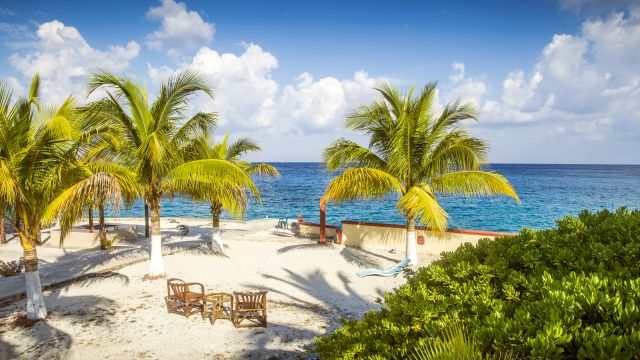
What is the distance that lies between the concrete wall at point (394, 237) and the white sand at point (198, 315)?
1.69 meters

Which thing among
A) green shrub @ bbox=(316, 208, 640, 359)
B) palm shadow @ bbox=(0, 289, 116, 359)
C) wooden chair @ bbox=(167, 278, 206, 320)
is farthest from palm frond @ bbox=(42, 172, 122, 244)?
green shrub @ bbox=(316, 208, 640, 359)

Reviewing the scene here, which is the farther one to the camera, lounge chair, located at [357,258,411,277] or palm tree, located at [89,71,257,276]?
lounge chair, located at [357,258,411,277]

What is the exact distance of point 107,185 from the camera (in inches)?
317

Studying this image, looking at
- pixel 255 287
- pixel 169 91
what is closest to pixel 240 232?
pixel 255 287

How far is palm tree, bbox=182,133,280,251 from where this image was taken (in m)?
12.1

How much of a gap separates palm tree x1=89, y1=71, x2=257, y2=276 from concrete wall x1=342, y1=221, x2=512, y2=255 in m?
8.94

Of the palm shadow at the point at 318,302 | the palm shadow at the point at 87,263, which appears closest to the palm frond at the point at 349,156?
the palm shadow at the point at 318,302

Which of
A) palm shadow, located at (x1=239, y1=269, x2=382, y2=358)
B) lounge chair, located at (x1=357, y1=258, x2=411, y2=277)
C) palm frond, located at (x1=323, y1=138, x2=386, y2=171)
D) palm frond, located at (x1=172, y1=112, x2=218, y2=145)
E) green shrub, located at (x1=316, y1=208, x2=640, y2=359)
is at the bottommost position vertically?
palm shadow, located at (x1=239, y1=269, x2=382, y2=358)

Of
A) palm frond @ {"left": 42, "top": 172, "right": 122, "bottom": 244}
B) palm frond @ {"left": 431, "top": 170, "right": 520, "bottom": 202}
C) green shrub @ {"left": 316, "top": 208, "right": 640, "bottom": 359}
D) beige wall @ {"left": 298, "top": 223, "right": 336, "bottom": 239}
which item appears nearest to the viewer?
green shrub @ {"left": 316, "top": 208, "right": 640, "bottom": 359}

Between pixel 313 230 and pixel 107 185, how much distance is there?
1501 centimetres

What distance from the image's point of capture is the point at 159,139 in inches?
418

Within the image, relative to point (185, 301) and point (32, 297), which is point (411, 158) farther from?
point (32, 297)

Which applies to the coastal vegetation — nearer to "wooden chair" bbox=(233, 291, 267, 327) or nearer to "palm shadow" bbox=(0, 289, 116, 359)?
"palm shadow" bbox=(0, 289, 116, 359)

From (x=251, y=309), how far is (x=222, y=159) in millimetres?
7250
